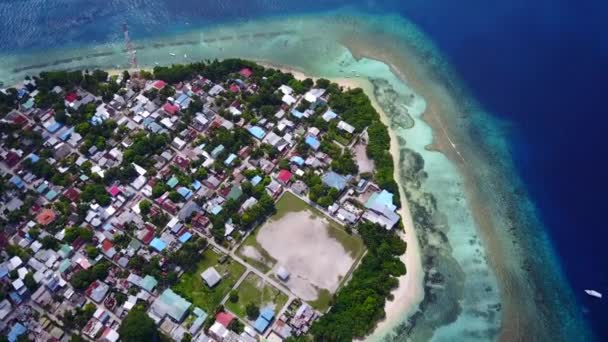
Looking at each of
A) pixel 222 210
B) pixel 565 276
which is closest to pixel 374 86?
pixel 222 210

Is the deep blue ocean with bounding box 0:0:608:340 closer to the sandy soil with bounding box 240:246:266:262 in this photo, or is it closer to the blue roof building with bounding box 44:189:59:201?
the blue roof building with bounding box 44:189:59:201

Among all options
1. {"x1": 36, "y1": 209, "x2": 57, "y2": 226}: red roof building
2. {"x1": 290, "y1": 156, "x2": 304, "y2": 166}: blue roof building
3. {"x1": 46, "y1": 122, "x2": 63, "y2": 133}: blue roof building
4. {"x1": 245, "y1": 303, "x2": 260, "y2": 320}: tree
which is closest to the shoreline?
{"x1": 290, "y1": 156, "x2": 304, "y2": 166}: blue roof building

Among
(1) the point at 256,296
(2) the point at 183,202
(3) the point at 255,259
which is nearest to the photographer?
(1) the point at 256,296

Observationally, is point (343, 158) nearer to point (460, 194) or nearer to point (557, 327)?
point (460, 194)

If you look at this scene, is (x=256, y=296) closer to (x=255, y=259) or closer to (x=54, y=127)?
(x=255, y=259)

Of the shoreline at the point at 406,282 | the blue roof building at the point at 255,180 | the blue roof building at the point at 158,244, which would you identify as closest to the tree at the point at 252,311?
the blue roof building at the point at 158,244

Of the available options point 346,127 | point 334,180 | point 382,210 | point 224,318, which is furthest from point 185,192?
point 382,210
